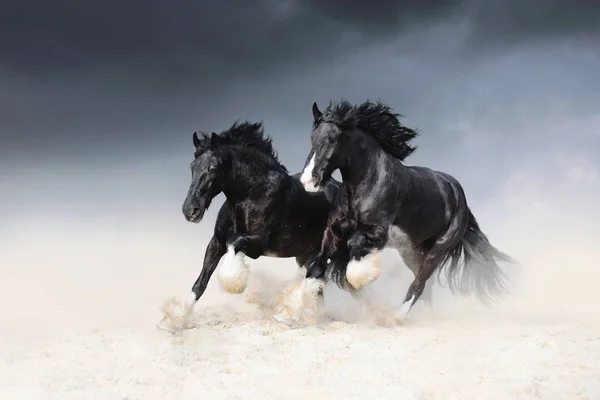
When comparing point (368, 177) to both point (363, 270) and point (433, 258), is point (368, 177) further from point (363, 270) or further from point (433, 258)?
point (433, 258)

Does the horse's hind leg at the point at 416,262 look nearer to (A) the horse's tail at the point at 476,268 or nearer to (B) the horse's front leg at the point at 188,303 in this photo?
(A) the horse's tail at the point at 476,268

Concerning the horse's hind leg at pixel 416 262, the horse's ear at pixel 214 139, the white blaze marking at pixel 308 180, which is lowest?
the horse's hind leg at pixel 416 262

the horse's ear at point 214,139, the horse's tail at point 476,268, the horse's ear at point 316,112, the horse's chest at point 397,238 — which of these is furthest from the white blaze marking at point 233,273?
the horse's tail at point 476,268

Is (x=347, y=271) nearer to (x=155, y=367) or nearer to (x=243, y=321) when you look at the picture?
(x=243, y=321)

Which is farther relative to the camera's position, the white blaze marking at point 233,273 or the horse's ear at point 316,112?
the horse's ear at point 316,112

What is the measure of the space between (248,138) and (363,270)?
2019 millimetres

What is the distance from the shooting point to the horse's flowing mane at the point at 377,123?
23.2ft

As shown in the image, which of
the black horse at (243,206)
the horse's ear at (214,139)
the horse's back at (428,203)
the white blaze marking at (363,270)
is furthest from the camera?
the horse's back at (428,203)

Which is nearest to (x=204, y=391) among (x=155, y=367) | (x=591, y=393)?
(x=155, y=367)

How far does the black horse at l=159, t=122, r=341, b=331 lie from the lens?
688 cm

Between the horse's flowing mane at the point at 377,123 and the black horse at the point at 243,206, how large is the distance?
830 millimetres

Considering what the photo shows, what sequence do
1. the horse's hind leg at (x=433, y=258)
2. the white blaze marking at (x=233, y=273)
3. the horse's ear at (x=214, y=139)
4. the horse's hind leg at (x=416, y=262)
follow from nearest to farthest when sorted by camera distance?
the white blaze marking at (x=233, y=273)
the horse's ear at (x=214, y=139)
the horse's hind leg at (x=433, y=258)
the horse's hind leg at (x=416, y=262)

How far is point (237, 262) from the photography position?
22.4 feet

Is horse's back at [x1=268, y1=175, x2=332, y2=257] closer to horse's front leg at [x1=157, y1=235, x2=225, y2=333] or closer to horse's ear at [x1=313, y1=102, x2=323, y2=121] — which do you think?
horse's front leg at [x1=157, y1=235, x2=225, y2=333]
